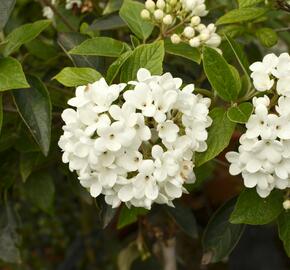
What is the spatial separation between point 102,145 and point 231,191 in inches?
69.2

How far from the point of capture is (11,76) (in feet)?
3.45

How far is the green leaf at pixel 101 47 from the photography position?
1076 mm

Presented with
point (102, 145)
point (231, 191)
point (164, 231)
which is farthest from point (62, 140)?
point (231, 191)

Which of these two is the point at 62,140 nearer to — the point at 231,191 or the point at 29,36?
the point at 29,36

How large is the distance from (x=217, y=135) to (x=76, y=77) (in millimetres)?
258

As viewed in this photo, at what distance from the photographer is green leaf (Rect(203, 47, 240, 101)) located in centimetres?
99

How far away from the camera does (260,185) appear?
37.4 inches

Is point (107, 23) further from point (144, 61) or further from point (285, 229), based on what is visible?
point (285, 229)

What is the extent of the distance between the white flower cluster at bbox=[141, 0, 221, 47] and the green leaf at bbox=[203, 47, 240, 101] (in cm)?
9

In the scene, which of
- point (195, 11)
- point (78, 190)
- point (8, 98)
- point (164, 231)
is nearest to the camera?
point (195, 11)

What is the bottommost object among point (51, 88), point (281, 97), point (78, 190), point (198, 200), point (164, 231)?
point (198, 200)

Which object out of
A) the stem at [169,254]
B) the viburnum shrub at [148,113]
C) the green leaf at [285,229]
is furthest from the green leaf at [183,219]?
the green leaf at [285,229]

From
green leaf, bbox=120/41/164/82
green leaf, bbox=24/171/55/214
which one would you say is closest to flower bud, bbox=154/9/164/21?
green leaf, bbox=120/41/164/82

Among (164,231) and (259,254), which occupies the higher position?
(164,231)
